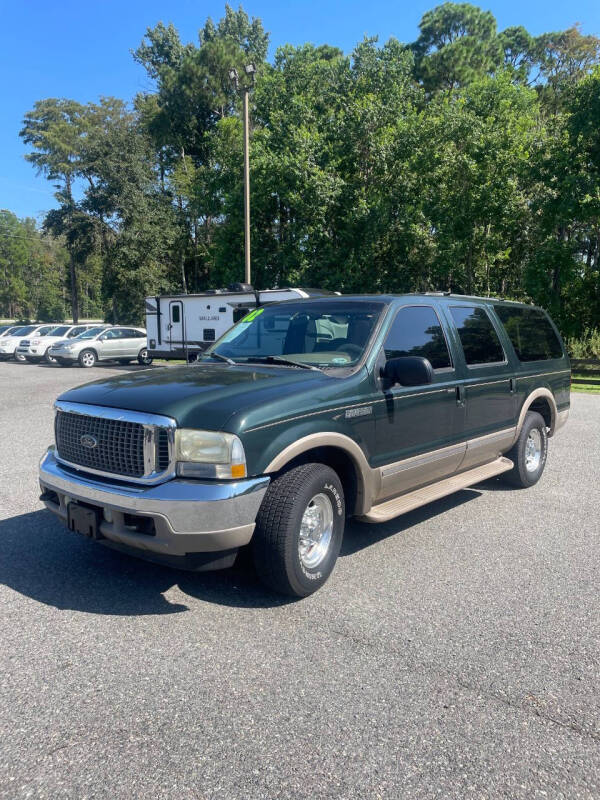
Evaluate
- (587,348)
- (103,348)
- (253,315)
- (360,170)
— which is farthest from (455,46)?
(253,315)

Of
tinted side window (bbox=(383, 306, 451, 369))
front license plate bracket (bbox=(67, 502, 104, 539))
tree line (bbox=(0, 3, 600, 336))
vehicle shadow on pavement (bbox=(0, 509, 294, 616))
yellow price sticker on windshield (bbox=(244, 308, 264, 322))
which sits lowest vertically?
vehicle shadow on pavement (bbox=(0, 509, 294, 616))

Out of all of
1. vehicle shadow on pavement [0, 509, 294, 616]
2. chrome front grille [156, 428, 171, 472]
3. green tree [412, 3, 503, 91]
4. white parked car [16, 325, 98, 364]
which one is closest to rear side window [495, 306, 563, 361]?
vehicle shadow on pavement [0, 509, 294, 616]

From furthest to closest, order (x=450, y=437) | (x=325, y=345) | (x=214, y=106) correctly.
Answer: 1. (x=214, y=106)
2. (x=450, y=437)
3. (x=325, y=345)

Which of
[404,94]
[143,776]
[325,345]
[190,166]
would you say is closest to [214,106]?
[190,166]

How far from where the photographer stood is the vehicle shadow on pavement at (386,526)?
188 inches

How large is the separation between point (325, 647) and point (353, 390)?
1.62 meters

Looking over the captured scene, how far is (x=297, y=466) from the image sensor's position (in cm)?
379

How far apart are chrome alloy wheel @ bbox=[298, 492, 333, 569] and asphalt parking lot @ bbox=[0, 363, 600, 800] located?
0.82ft

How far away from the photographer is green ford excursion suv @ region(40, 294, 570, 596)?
3.33 meters

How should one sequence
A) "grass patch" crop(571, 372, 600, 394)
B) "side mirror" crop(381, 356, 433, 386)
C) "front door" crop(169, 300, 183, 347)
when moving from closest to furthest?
"side mirror" crop(381, 356, 433, 386), "grass patch" crop(571, 372, 600, 394), "front door" crop(169, 300, 183, 347)

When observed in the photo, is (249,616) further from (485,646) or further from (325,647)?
(485,646)

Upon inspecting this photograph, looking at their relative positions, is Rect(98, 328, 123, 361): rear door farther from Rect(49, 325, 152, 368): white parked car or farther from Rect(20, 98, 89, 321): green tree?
Rect(20, 98, 89, 321): green tree

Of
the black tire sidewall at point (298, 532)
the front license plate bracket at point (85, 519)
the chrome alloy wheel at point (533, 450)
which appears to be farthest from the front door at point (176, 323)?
the black tire sidewall at point (298, 532)

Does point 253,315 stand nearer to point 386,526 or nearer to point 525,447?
point 386,526
